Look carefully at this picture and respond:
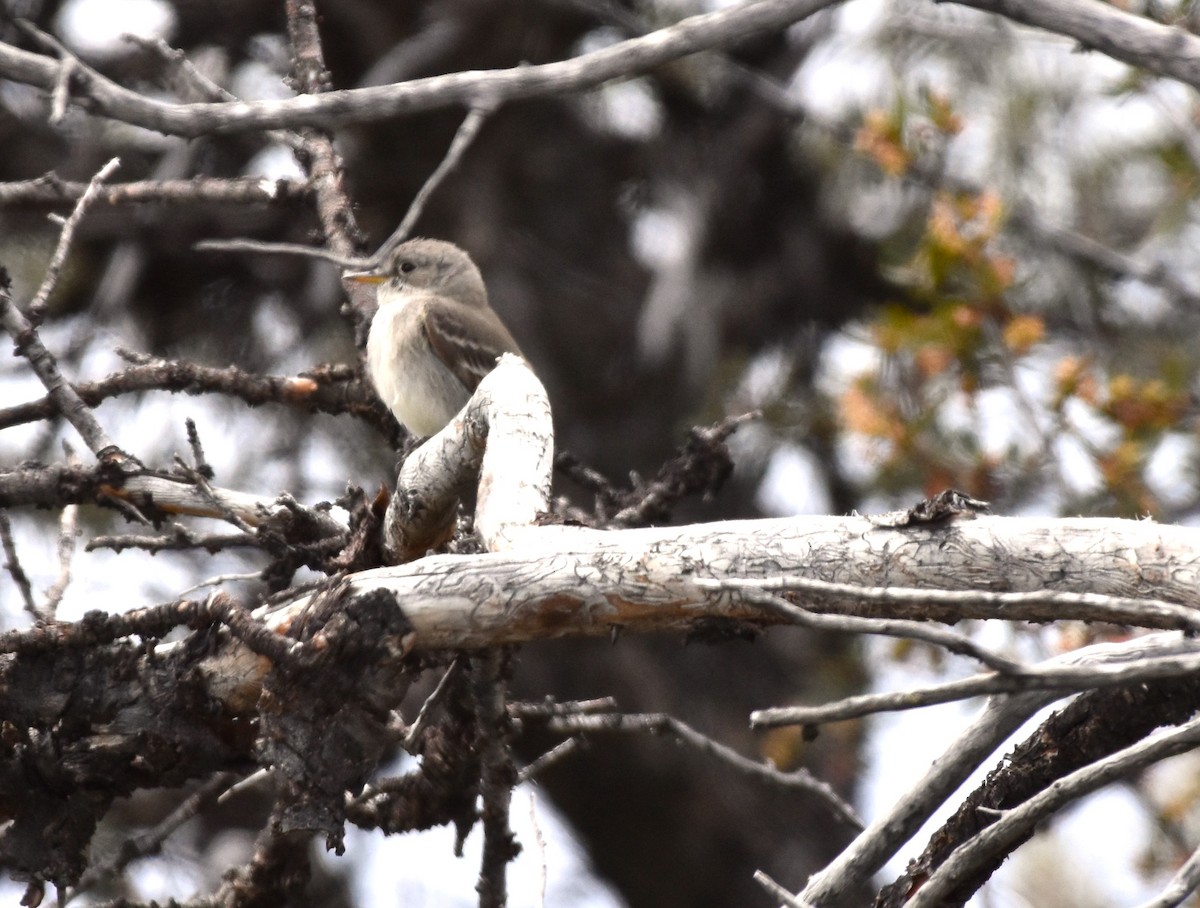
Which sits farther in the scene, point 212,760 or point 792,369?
point 792,369

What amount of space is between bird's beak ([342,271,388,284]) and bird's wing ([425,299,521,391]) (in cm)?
25

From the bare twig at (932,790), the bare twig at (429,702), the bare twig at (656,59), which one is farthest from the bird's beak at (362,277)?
the bare twig at (932,790)

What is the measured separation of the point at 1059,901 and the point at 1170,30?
5.66m

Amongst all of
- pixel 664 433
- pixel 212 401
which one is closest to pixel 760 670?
pixel 664 433

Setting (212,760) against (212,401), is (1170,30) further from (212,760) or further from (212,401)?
(212,401)

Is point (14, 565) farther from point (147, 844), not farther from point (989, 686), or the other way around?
point (989, 686)

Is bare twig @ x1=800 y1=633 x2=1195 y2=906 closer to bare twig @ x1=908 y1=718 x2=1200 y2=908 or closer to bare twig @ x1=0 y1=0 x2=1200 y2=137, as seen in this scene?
bare twig @ x1=908 y1=718 x2=1200 y2=908

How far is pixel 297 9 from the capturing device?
4.25 m

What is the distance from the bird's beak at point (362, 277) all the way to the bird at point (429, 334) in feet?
0.04

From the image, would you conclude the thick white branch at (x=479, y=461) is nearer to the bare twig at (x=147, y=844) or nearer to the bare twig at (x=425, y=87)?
the bare twig at (x=425, y=87)

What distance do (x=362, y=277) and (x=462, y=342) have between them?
94cm

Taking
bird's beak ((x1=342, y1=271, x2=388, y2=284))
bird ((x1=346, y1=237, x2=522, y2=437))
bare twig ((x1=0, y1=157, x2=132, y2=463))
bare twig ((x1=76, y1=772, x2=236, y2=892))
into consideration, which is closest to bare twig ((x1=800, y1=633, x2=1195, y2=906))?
bare twig ((x1=76, y1=772, x2=236, y2=892))

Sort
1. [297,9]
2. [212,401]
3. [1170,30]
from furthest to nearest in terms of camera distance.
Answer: [212,401]
[297,9]
[1170,30]

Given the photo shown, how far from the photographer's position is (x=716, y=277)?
786 cm
